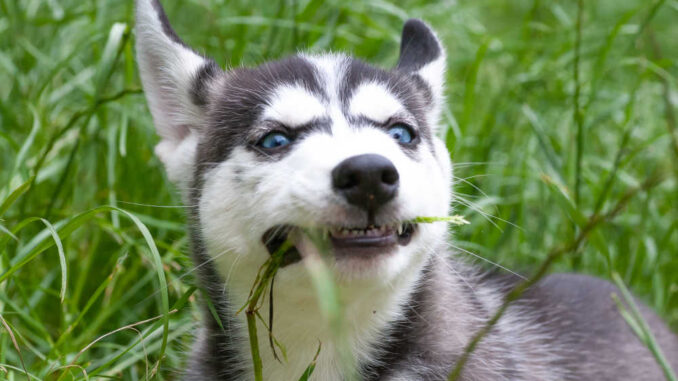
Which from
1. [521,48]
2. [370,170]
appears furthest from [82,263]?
[521,48]

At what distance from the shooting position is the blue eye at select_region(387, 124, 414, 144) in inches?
149

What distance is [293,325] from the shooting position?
367 cm

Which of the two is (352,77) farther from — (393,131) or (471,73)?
(471,73)

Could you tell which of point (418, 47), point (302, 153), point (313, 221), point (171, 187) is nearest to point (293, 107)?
point (302, 153)

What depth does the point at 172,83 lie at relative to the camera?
430 cm

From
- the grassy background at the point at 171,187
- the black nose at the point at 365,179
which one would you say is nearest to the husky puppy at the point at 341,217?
the black nose at the point at 365,179

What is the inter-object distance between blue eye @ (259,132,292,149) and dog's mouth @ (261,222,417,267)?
1.32 feet

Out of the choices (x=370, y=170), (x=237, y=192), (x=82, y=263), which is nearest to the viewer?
(x=370, y=170)

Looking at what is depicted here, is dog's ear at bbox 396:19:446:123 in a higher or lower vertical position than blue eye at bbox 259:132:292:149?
higher

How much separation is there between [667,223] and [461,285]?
8.27ft

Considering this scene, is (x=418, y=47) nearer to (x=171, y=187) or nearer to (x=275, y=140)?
(x=275, y=140)

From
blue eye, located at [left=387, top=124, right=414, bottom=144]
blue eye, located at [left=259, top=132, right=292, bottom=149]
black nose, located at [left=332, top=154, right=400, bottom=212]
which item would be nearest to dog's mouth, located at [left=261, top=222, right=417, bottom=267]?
black nose, located at [left=332, top=154, right=400, bottom=212]

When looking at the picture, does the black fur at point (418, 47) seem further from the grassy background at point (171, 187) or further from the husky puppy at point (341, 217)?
the grassy background at point (171, 187)

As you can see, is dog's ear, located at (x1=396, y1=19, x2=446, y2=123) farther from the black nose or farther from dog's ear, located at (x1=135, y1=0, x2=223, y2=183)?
the black nose
